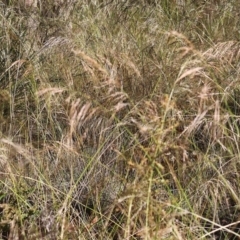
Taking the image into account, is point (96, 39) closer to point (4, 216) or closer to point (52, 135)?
point (52, 135)

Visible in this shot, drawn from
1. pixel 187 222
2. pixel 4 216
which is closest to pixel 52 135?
pixel 4 216

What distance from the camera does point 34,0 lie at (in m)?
3.25

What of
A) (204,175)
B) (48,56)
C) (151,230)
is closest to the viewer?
(151,230)

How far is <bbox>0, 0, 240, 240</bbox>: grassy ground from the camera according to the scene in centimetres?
165

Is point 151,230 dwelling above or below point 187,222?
above

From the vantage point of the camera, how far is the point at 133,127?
2.06 metres

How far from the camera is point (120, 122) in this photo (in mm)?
1699

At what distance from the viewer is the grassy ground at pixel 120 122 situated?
Answer: 5.42ft

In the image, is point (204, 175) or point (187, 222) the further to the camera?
point (204, 175)

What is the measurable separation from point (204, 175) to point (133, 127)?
0.32 meters

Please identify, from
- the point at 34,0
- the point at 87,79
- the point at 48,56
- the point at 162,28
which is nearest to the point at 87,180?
the point at 87,79

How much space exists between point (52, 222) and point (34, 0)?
1793 millimetres

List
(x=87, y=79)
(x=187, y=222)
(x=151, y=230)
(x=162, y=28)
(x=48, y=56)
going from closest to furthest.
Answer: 1. (x=151, y=230)
2. (x=187, y=222)
3. (x=87, y=79)
4. (x=48, y=56)
5. (x=162, y=28)

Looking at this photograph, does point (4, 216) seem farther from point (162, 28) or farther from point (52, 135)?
point (162, 28)
